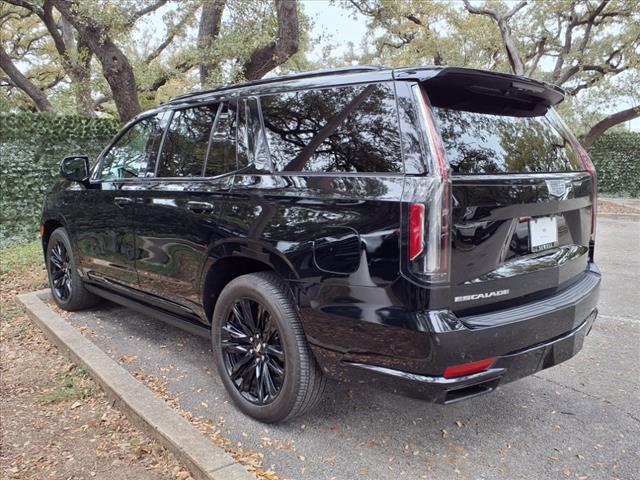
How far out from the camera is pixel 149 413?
2811mm

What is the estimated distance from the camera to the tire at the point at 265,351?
2.59 meters

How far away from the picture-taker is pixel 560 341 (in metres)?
2.48

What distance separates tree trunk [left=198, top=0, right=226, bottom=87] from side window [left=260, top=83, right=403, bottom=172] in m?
7.08

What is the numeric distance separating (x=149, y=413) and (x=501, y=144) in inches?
93.2

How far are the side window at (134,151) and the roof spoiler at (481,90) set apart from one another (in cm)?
212

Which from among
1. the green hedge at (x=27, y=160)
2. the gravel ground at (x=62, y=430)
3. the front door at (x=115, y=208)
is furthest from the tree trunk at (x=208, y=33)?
the gravel ground at (x=62, y=430)

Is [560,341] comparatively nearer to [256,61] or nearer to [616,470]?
[616,470]

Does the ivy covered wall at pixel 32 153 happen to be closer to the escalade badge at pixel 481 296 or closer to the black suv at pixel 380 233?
the black suv at pixel 380 233

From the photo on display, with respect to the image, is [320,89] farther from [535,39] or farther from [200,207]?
[535,39]

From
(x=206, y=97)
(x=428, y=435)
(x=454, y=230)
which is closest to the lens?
(x=454, y=230)

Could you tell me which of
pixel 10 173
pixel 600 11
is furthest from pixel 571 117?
pixel 10 173

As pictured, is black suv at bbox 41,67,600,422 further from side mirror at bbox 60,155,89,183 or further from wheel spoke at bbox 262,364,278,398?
side mirror at bbox 60,155,89,183

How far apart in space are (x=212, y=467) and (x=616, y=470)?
6.25 ft

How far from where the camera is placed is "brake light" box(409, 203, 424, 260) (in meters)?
2.06
